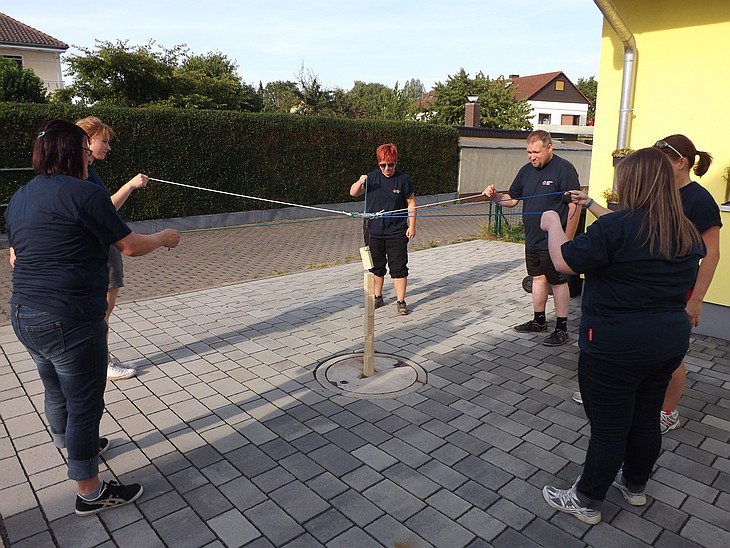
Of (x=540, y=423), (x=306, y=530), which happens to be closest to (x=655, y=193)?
(x=540, y=423)

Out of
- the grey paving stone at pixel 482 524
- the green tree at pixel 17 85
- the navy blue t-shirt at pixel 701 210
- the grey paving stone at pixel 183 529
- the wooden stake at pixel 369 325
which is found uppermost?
the green tree at pixel 17 85

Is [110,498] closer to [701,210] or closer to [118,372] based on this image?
[118,372]

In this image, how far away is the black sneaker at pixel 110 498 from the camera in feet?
8.51

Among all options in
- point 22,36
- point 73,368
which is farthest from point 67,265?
point 22,36

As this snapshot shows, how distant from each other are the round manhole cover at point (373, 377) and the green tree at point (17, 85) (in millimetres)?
14031

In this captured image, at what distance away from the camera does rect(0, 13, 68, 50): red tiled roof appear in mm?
26422

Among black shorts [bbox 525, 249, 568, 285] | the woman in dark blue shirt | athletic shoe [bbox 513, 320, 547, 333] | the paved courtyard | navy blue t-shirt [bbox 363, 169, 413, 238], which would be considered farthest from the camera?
navy blue t-shirt [bbox 363, 169, 413, 238]

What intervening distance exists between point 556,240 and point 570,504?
133 cm

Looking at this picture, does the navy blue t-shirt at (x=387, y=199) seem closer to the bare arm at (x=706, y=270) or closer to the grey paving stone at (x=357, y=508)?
the bare arm at (x=706, y=270)

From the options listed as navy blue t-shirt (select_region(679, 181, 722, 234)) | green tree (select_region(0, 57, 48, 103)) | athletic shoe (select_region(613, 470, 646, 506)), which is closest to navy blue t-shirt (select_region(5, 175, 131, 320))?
athletic shoe (select_region(613, 470, 646, 506))

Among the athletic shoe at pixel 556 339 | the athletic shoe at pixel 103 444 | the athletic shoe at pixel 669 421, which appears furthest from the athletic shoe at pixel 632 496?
the athletic shoe at pixel 103 444

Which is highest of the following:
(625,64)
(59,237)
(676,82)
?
(625,64)

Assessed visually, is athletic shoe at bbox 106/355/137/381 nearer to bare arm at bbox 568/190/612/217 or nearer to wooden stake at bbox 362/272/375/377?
wooden stake at bbox 362/272/375/377

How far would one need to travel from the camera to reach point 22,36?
2720 cm
